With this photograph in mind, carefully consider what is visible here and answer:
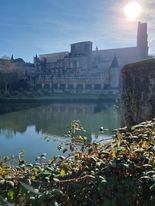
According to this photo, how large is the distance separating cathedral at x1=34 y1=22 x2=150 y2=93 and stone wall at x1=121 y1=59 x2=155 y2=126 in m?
54.6

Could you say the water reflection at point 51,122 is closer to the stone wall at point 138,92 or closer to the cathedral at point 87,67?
the stone wall at point 138,92

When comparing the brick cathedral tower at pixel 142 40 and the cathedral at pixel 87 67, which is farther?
the brick cathedral tower at pixel 142 40

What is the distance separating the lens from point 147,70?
6793 millimetres

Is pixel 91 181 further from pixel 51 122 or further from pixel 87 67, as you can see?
pixel 87 67

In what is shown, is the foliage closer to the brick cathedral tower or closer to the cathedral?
the cathedral

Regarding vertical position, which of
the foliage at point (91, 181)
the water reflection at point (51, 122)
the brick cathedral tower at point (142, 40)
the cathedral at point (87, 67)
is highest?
the brick cathedral tower at point (142, 40)

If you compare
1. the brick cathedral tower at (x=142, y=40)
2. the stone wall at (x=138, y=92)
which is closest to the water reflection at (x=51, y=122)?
the stone wall at (x=138, y=92)

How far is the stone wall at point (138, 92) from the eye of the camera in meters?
6.64

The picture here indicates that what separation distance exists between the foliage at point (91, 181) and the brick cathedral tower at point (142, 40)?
7000 cm

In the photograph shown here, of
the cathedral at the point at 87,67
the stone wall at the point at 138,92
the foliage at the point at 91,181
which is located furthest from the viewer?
the cathedral at the point at 87,67

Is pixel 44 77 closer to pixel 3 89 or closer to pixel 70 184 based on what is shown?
pixel 3 89

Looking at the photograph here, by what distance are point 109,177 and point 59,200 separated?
283 mm

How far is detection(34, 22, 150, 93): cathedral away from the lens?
65000mm

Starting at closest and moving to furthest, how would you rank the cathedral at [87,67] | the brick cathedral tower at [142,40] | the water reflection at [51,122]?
the water reflection at [51,122], the cathedral at [87,67], the brick cathedral tower at [142,40]
